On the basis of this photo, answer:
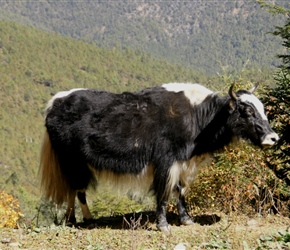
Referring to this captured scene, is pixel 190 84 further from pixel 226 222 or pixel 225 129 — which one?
pixel 226 222

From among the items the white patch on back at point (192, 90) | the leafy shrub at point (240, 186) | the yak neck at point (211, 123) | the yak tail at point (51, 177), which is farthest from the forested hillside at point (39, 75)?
the yak neck at point (211, 123)

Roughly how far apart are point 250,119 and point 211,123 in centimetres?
57

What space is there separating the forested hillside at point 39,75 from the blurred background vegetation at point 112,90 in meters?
0.21

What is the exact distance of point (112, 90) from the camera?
14050 cm

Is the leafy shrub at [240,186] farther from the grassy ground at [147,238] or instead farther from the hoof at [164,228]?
the hoof at [164,228]

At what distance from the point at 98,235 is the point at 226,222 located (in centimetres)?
200

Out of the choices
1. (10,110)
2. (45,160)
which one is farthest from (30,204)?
(10,110)

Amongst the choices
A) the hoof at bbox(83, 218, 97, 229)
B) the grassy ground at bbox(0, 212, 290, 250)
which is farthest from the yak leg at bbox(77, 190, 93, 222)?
the grassy ground at bbox(0, 212, 290, 250)

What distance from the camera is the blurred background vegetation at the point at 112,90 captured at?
8.27 metres

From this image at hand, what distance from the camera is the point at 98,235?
6.25 m

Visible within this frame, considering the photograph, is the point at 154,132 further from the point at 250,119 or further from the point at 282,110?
the point at 282,110

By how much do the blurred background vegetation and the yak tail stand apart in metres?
0.35

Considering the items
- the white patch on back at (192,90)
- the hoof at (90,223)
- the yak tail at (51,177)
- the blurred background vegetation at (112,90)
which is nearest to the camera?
the white patch on back at (192,90)

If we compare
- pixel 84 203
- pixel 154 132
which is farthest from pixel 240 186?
pixel 84 203
